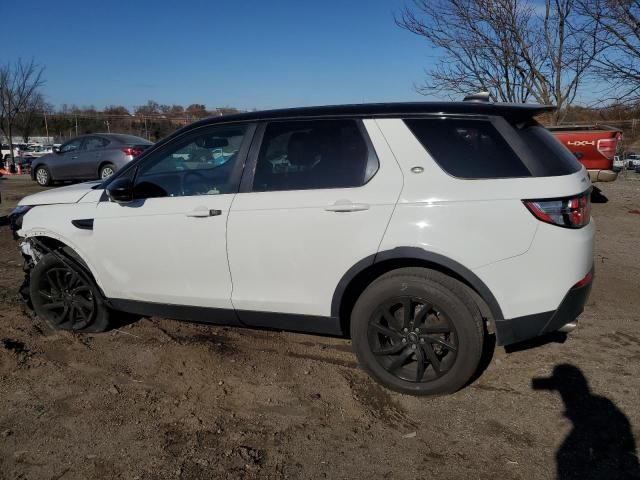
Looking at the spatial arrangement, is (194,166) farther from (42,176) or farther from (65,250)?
(42,176)

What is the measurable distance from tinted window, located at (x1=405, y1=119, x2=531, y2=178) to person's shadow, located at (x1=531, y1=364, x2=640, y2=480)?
142cm

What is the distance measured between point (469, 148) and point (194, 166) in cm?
199

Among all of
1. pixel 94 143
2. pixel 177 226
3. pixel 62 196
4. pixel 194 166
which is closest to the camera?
pixel 177 226

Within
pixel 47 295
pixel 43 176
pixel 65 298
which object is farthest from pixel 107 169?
pixel 65 298

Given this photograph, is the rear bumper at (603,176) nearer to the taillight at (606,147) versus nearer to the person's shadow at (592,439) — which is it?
the taillight at (606,147)

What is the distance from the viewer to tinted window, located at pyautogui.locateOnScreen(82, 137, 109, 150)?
14711mm

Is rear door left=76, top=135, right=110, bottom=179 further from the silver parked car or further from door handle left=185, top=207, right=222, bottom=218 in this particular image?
door handle left=185, top=207, right=222, bottom=218

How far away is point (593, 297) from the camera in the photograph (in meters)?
5.09

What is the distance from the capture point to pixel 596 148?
30.2ft

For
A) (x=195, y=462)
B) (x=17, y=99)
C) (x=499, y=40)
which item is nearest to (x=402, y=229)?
(x=195, y=462)

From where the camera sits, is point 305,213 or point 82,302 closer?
point 305,213

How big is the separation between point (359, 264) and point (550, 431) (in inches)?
55.0

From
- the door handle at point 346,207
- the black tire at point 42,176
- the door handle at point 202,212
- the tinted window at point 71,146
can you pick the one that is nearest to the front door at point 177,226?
→ the door handle at point 202,212

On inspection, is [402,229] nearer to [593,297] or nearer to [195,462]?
[195,462]
